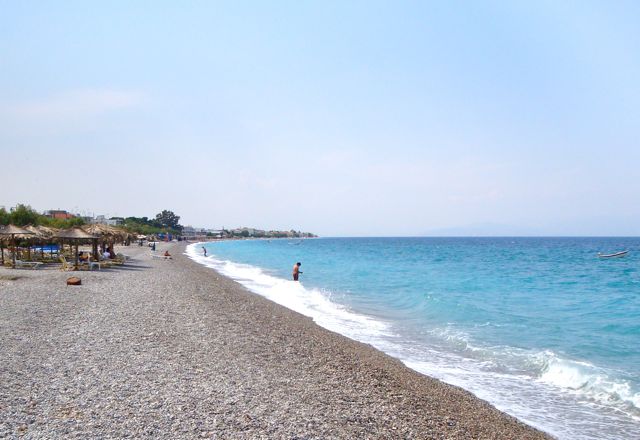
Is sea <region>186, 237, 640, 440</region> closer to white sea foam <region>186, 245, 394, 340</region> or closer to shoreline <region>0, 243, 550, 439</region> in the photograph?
white sea foam <region>186, 245, 394, 340</region>

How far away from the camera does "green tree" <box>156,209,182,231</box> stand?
16638 centimetres

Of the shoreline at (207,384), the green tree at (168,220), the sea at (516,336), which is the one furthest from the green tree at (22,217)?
the green tree at (168,220)

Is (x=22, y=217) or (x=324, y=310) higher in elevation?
(x=22, y=217)

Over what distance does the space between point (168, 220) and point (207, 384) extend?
17136 cm

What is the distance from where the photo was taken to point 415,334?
42.7 ft

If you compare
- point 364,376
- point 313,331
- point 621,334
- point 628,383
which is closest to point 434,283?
point 621,334

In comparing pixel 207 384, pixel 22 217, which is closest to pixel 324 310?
pixel 207 384

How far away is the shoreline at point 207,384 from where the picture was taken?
5227 mm

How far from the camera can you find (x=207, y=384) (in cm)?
657

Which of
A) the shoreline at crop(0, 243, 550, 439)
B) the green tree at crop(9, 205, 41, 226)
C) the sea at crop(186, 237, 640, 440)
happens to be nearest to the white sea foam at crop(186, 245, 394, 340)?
the sea at crop(186, 237, 640, 440)

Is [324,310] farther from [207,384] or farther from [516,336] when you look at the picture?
[207,384]

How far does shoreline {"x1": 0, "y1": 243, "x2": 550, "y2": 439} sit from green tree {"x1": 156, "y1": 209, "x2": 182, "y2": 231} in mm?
160622

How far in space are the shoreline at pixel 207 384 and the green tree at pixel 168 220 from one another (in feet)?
527

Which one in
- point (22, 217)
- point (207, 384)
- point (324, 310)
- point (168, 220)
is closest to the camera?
point (207, 384)
